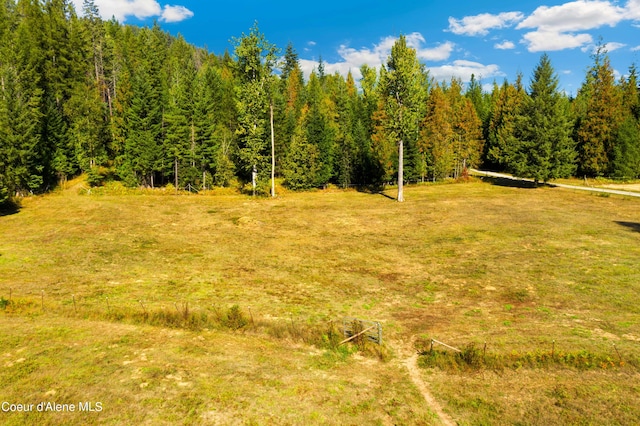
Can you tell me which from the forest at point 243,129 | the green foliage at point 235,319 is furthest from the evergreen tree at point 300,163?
the green foliage at point 235,319

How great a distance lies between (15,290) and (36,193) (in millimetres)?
37256

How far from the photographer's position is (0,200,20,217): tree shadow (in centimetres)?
3606

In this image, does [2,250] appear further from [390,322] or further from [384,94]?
[384,94]

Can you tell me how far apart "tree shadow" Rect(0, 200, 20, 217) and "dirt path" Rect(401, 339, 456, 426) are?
41.7m

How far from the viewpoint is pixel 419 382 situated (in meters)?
12.3

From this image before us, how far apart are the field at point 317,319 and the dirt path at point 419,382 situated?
9 cm

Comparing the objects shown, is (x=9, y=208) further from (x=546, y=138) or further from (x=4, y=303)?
(x=546, y=138)

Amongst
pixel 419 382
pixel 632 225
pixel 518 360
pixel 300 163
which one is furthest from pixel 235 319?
pixel 300 163

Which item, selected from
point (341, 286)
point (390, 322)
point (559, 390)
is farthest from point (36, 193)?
point (559, 390)

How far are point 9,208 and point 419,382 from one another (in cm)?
4541

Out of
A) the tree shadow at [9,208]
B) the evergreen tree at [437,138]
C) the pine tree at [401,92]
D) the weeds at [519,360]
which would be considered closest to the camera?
the weeds at [519,360]

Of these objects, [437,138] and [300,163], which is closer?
[300,163]

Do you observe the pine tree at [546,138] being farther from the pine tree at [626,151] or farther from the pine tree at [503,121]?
the pine tree at [503,121]

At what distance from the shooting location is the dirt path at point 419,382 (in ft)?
34.4
